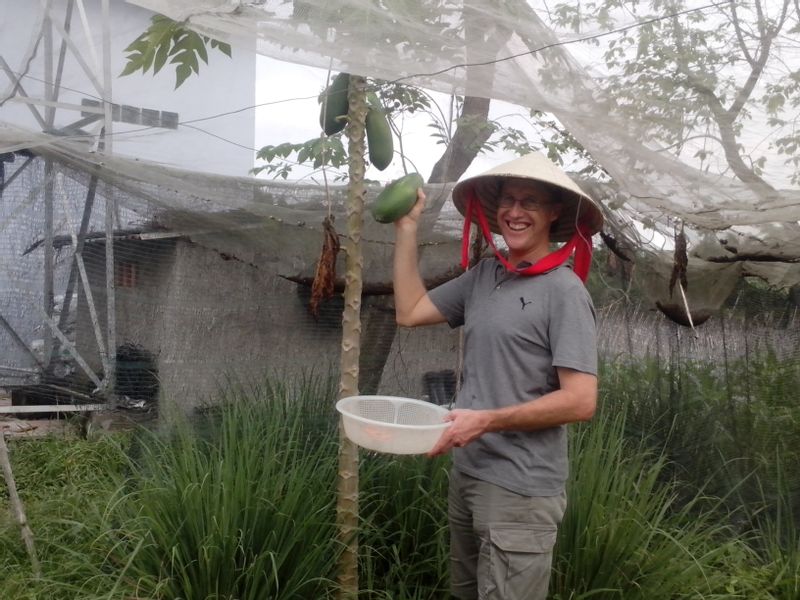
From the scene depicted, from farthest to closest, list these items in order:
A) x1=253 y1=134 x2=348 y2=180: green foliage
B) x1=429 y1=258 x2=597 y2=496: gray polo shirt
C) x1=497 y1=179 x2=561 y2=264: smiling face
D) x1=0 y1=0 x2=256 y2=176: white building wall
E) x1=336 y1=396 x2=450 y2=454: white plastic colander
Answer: x1=253 y1=134 x2=348 y2=180: green foliage, x1=0 y1=0 x2=256 y2=176: white building wall, x1=497 y1=179 x2=561 y2=264: smiling face, x1=429 y1=258 x2=597 y2=496: gray polo shirt, x1=336 y1=396 x2=450 y2=454: white plastic colander

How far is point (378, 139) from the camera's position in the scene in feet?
8.07

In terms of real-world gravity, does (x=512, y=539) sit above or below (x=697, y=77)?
below

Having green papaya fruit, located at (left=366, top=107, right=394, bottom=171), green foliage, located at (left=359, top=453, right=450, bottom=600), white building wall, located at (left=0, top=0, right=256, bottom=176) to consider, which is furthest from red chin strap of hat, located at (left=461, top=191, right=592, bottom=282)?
white building wall, located at (left=0, top=0, right=256, bottom=176)

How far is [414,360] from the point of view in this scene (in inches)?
166

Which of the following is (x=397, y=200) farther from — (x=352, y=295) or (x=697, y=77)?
(x=697, y=77)

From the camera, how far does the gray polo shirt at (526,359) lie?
1932 mm

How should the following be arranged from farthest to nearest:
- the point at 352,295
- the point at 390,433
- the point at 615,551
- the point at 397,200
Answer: the point at 615,551 < the point at 352,295 < the point at 397,200 < the point at 390,433

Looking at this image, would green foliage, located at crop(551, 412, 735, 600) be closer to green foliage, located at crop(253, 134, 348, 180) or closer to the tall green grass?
the tall green grass

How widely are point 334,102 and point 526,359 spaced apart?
3.60 ft

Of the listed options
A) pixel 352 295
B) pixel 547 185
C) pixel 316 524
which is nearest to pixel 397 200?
pixel 352 295

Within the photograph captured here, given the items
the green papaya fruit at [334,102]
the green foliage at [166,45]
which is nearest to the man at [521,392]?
the green papaya fruit at [334,102]

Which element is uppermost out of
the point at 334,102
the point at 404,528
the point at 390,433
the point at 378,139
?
the point at 334,102

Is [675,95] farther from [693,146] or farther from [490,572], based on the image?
[490,572]

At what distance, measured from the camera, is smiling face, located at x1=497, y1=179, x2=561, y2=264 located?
207 cm
